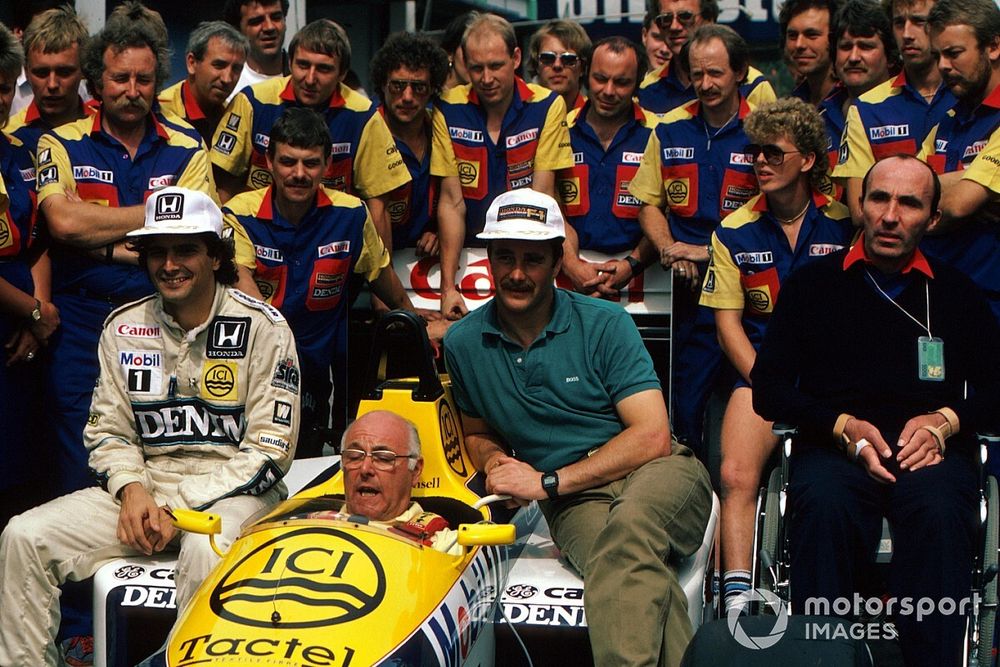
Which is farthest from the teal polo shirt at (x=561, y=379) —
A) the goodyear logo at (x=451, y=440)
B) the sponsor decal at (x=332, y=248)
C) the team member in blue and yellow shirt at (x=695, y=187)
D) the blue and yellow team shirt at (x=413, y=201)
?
the blue and yellow team shirt at (x=413, y=201)

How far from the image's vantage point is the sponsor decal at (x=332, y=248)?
6.54 m

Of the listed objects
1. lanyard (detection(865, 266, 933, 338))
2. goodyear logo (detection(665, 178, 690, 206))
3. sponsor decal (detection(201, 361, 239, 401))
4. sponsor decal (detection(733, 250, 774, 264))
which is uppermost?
goodyear logo (detection(665, 178, 690, 206))

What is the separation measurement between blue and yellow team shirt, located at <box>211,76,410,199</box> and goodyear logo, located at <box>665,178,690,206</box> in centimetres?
130

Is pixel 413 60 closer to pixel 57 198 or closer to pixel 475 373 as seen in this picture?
pixel 57 198

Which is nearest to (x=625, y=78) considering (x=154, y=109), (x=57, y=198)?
(x=154, y=109)

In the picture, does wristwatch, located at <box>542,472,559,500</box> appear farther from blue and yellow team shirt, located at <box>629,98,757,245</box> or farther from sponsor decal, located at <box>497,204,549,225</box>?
blue and yellow team shirt, located at <box>629,98,757,245</box>

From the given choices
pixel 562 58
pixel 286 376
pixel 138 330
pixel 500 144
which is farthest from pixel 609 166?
pixel 138 330

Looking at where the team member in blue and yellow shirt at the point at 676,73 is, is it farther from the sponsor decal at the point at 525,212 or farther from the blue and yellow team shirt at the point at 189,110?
the sponsor decal at the point at 525,212

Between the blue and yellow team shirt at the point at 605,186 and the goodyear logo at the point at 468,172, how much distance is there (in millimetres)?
426

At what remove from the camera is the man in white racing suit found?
16.3ft

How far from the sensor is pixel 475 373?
17.3 feet

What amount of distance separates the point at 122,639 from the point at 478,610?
4.06ft

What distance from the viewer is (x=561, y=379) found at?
5.17 m

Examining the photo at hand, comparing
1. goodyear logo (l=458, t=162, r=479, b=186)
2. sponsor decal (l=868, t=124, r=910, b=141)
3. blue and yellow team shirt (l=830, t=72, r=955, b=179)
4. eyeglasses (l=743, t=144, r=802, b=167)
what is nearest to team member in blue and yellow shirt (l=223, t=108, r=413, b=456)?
goodyear logo (l=458, t=162, r=479, b=186)
